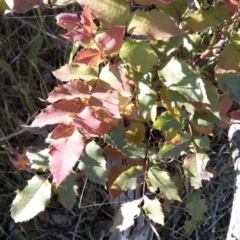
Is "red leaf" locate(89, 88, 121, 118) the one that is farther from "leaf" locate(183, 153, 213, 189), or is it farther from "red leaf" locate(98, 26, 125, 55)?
"leaf" locate(183, 153, 213, 189)

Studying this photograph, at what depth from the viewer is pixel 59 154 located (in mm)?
808

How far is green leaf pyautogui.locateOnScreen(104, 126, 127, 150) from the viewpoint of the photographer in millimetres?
994

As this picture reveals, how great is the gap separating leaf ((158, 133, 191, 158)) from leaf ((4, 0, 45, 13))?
38cm

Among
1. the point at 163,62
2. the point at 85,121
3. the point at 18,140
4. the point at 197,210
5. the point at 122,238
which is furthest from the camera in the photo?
the point at 18,140

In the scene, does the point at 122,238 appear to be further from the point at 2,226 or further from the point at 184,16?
the point at 184,16

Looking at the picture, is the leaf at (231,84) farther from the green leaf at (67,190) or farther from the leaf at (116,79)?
the green leaf at (67,190)

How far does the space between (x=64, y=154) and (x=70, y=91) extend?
12cm

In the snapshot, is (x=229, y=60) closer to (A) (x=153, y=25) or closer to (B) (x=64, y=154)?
(A) (x=153, y=25)

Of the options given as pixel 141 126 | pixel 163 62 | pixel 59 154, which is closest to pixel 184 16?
pixel 163 62

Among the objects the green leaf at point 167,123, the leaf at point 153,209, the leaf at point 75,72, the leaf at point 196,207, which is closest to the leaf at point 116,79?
the leaf at point 75,72

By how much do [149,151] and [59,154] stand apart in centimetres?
30

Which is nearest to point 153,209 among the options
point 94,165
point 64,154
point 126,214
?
point 126,214

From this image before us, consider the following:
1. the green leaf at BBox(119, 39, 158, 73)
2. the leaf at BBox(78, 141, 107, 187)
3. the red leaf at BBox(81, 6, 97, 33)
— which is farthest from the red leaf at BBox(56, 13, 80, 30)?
the leaf at BBox(78, 141, 107, 187)

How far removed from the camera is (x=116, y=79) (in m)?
0.87
